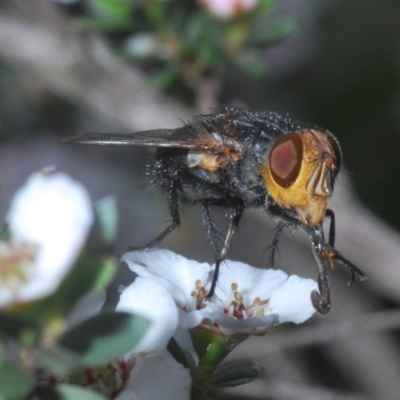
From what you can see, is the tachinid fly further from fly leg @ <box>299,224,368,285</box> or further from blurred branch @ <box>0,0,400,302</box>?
blurred branch @ <box>0,0,400,302</box>

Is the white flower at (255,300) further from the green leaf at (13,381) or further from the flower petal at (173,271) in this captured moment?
the green leaf at (13,381)

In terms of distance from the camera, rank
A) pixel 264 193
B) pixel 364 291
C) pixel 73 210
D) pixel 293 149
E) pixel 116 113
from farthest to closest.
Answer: pixel 364 291 < pixel 116 113 < pixel 264 193 < pixel 293 149 < pixel 73 210

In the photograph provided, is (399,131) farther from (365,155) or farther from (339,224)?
(339,224)

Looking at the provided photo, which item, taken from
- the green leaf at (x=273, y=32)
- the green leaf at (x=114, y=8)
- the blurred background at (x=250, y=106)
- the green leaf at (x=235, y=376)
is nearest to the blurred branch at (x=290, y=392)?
the blurred background at (x=250, y=106)

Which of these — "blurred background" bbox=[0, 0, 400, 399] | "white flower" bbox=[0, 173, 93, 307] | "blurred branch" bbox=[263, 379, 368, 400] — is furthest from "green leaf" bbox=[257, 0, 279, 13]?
"white flower" bbox=[0, 173, 93, 307]

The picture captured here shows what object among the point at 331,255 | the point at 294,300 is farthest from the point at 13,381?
the point at 331,255

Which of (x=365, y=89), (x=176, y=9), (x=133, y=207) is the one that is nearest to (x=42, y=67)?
(x=176, y=9)
